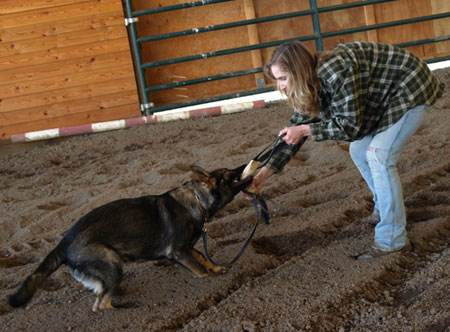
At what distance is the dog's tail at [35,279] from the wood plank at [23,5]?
17.8 feet

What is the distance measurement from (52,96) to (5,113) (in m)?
0.71

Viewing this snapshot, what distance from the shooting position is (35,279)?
3045 millimetres

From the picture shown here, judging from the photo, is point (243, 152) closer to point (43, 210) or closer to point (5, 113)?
point (43, 210)

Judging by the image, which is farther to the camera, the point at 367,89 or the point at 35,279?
the point at 367,89

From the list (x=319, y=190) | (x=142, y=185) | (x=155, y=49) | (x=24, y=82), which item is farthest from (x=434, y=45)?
(x=24, y=82)

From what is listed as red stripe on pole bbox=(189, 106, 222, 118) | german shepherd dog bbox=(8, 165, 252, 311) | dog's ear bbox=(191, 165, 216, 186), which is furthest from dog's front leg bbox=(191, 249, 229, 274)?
red stripe on pole bbox=(189, 106, 222, 118)

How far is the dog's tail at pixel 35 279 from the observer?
2998mm

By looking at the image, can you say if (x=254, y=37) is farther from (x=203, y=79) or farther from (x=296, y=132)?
(x=296, y=132)

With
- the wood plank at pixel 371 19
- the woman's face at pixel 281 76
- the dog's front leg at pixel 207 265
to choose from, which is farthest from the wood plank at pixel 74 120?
the woman's face at pixel 281 76

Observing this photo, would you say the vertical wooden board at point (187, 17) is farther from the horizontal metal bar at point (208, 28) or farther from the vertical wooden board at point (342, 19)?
the vertical wooden board at point (342, 19)

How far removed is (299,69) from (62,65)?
Result: 5403 mm

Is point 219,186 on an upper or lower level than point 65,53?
lower

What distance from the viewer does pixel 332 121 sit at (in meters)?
3.32

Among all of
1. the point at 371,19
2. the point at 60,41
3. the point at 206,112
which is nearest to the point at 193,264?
the point at 206,112
